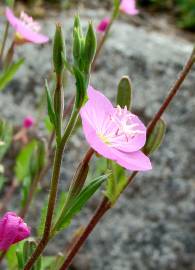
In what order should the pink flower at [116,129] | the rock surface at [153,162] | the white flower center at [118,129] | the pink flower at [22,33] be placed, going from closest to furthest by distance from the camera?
1. the pink flower at [116,129]
2. the white flower center at [118,129]
3. the pink flower at [22,33]
4. the rock surface at [153,162]

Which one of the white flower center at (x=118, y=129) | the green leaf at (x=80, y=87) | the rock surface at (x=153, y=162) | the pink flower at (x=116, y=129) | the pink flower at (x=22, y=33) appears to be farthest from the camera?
the rock surface at (x=153, y=162)

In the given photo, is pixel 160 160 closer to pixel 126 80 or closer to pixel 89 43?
pixel 126 80

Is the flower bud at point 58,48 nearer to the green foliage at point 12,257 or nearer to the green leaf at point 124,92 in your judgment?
the green leaf at point 124,92

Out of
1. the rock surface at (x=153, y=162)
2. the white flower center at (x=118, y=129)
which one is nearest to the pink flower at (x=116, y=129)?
the white flower center at (x=118, y=129)

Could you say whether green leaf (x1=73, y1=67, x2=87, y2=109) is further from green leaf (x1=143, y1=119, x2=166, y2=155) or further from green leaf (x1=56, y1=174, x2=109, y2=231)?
green leaf (x1=143, y1=119, x2=166, y2=155)

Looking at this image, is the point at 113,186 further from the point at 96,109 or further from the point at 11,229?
the point at 11,229

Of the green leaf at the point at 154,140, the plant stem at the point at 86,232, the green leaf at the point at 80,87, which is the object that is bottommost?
the plant stem at the point at 86,232

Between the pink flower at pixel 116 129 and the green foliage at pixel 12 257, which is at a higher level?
the pink flower at pixel 116 129
